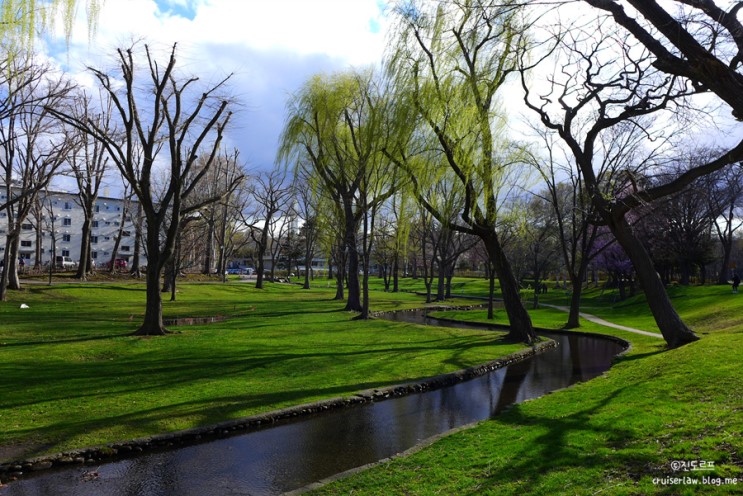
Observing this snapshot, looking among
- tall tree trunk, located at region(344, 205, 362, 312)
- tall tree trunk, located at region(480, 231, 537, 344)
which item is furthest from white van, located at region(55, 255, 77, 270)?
tall tree trunk, located at region(480, 231, 537, 344)

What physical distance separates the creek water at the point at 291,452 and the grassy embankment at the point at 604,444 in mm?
994

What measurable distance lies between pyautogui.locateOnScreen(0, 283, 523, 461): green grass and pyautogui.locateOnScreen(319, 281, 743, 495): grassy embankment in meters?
3.84

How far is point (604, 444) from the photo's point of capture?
6.13 metres

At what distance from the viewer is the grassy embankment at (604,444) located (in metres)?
4.84

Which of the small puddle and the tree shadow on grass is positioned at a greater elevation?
the tree shadow on grass

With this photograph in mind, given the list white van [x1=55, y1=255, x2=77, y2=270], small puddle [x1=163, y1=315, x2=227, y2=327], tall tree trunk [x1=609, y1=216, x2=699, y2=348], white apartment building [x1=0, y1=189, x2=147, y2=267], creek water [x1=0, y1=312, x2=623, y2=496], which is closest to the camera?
creek water [x1=0, y1=312, x2=623, y2=496]

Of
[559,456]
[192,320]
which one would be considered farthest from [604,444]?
[192,320]

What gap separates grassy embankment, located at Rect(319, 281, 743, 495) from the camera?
15.9 ft

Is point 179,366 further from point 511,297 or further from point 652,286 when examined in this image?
point 652,286

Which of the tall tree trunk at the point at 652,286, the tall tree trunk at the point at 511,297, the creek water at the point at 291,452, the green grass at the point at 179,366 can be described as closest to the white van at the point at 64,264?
the green grass at the point at 179,366

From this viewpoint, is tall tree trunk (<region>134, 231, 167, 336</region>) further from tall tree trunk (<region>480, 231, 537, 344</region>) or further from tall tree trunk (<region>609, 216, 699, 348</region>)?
tall tree trunk (<region>609, 216, 699, 348</region>)

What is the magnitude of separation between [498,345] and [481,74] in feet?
31.3

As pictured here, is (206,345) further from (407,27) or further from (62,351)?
(407,27)

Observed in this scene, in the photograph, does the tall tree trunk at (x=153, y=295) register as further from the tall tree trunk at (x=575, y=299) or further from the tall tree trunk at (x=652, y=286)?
the tall tree trunk at (x=575, y=299)
